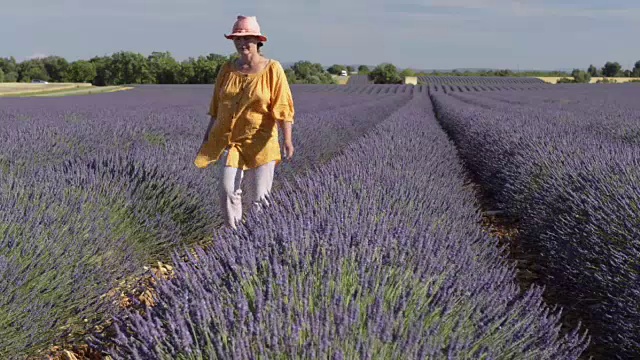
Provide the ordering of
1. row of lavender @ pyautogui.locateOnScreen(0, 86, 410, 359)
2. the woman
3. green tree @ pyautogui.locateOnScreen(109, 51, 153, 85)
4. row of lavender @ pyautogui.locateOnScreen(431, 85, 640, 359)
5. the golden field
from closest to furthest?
1. row of lavender @ pyautogui.locateOnScreen(0, 86, 410, 359)
2. row of lavender @ pyautogui.locateOnScreen(431, 85, 640, 359)
3. the woman
4. the golden field
5. green tree @ pyautogui.locateOnScreen(109, 51, 153, 85)

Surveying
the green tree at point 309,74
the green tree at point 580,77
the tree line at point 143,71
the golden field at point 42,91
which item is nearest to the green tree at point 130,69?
the tree line at point 143,71

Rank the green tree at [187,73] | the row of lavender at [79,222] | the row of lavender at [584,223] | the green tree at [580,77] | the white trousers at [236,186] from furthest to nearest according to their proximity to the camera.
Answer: the green tree at [580,77] < the green tree at [187,73] < the white trousers at [236,186] < the row of lavender at [584,223] < the row of lavender at [79,222]

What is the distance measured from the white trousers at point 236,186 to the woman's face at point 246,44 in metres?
0.58

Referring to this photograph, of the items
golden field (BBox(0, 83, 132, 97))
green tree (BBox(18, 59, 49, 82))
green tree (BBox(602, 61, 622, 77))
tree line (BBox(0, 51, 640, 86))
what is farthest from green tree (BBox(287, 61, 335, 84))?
green tree (BBox(602, 61, 622, 77))

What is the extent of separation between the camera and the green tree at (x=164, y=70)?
5588 cm

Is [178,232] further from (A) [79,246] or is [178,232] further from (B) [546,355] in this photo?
(B) [546,355]

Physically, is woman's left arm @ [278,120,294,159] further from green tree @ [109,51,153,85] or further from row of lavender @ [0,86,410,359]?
green tree @ [109,51,153,85]

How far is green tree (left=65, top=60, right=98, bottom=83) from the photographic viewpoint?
205 feet

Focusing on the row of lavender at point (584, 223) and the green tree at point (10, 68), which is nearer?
the row of lavender at point (584, 223)

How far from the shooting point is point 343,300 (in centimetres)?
175

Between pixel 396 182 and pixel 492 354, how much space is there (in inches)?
76.5

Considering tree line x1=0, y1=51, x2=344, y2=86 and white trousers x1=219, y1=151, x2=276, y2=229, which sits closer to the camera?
white trousers x1=219, y1=151, x2=276, y2=229

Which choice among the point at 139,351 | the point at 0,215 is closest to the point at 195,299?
the point at 139,351

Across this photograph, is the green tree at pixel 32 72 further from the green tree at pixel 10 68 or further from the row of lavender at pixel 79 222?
the row of lavender at pixel 79 222
